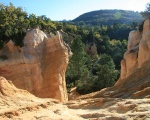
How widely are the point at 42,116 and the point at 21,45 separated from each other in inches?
662

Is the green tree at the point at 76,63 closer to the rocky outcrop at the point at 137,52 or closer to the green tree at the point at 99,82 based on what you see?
the green tree at the point at 99,82

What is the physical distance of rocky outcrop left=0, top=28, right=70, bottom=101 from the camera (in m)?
24.9

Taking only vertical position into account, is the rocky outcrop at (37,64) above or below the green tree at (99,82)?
above

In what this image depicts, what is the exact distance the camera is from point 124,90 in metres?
15.5

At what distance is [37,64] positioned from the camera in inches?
1036

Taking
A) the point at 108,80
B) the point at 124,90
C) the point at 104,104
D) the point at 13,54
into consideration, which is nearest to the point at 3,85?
the point at 104,104

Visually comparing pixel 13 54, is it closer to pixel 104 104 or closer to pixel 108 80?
pixel 104 104

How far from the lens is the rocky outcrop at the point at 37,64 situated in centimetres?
2492

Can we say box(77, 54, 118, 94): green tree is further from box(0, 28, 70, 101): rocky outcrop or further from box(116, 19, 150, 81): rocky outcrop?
box(0, 28, 70, 101): rocky outcrop

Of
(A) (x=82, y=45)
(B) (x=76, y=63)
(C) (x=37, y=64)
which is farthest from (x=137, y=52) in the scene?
(A) (x=82, y=45)

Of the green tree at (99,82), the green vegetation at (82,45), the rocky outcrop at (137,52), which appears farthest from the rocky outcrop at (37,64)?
the green tree at (99,82)

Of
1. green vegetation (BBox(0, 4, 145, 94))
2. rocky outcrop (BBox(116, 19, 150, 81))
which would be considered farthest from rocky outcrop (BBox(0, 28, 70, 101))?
rocky outcrop (BBox(116, 19, 150, 81))

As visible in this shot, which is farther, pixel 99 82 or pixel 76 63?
pixel 76 63

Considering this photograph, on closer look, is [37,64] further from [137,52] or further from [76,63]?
[76,63]
